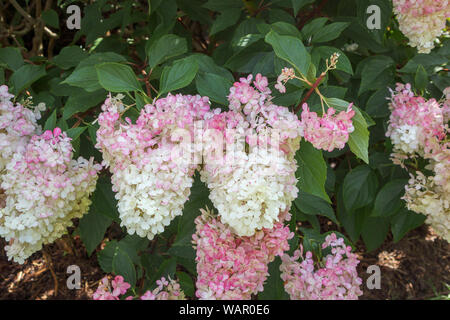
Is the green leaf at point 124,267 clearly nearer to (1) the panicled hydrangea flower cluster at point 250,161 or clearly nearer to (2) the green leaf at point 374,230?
(1) the panicled hydrangea flower cluster at point 250,161

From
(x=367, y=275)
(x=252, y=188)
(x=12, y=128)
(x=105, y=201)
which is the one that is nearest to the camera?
(x=252, y=188)

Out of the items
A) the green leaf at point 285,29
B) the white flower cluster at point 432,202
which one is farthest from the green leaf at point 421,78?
the green leaf at point 285,29

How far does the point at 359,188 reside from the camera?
1.58 m

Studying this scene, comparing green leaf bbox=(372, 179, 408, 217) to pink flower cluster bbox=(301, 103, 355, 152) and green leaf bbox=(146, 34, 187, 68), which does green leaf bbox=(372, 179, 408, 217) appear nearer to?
pink flower cluster bbox=(301, 103, 355, 152)

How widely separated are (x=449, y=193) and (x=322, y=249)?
397 millimetres

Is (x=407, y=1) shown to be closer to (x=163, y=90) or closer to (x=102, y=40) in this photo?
(x=163, y=90)

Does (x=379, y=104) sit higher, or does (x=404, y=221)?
(x=379, y=104)

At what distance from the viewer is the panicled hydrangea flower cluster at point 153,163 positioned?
964 millimetres

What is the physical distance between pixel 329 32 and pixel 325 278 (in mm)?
703

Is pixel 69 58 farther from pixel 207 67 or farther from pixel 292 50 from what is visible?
pixel 292 50

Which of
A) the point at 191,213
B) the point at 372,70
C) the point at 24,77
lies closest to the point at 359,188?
the point at 372,70

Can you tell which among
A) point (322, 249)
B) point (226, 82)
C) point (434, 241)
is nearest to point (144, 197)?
point (226, 82)

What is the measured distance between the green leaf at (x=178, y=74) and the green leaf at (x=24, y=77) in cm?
50

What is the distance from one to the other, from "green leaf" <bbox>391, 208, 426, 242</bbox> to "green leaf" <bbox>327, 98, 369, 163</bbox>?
2.31ft
